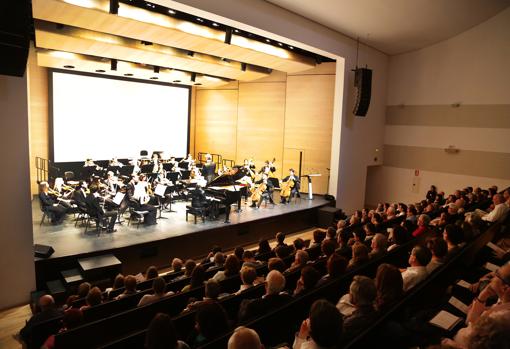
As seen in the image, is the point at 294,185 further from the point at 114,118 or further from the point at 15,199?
the point at 15,199

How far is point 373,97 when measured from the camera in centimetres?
1234

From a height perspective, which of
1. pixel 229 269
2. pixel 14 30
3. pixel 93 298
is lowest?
pixel 93 298

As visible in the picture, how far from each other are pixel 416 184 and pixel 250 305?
10664 mm

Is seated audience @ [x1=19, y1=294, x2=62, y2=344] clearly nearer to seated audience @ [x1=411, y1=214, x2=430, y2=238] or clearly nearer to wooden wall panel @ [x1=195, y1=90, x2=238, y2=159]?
seated audience @ [x1=411, y1=214, x2=430, y2=238]

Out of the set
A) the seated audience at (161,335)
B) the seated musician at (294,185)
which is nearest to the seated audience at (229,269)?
the seated audience at (161,335)

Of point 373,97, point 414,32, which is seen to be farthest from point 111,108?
point 414,32

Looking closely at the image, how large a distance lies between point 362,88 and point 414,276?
307 inches

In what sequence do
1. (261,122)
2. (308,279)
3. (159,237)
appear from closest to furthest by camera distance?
(308,279) < (159,237) < (261,122)

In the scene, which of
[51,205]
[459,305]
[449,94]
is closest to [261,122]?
[449,94]

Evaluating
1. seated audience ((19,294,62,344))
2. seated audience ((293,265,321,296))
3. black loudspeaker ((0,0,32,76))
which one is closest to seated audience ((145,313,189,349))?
seated audience ((293,265,321,296))

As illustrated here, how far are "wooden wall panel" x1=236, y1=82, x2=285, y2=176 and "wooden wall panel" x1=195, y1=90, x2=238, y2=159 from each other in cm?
42

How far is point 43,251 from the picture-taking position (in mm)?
6301

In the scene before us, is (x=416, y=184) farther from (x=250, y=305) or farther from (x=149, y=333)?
(x=149, y=333)

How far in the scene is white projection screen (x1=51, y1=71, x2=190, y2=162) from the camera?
12.3m
